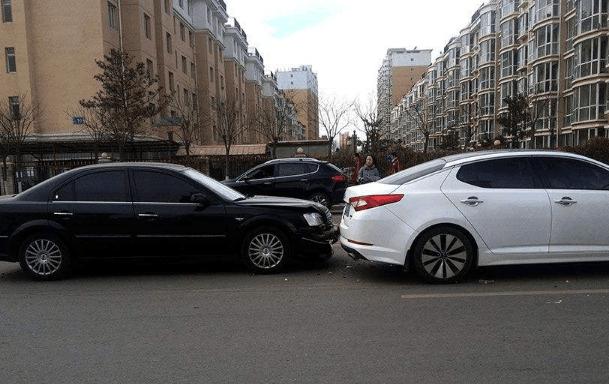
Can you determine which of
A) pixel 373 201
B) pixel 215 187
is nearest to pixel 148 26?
pixel 215 187

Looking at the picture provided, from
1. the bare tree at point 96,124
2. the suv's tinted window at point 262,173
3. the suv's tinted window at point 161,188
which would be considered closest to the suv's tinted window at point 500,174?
the suv's tinted window at point 161,188

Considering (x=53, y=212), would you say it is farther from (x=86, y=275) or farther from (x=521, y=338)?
(x=521, y=338)

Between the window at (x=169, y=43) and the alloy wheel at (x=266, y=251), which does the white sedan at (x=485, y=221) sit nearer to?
the alloy wheel at (x=266, y=251)

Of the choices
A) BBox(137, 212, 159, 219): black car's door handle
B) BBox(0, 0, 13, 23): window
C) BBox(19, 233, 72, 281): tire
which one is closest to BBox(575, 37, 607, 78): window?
BBox(137, 212, 159, 219): black car's door handle

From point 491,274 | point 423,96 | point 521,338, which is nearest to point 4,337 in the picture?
point 521,338

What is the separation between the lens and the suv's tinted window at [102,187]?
21.0 ft

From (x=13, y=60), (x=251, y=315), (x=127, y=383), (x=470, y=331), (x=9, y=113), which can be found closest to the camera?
(x=127, y=383)

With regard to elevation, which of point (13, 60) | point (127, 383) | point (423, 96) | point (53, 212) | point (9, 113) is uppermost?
point (423, 96)

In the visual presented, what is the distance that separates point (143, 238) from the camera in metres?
6.27

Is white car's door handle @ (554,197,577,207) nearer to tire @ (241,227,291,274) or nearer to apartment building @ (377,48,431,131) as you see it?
tire @ (241,227,291,274)

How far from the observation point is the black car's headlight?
21.3 ft

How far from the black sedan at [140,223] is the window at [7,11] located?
91.2ft

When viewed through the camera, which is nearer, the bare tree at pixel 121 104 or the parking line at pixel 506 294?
the parking line at pixel 506 294

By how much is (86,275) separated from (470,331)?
525cm
